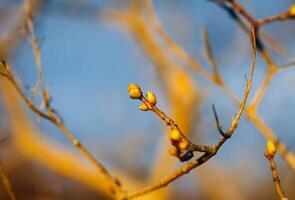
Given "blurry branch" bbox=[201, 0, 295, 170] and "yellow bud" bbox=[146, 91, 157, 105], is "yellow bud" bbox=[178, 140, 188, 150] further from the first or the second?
"blurry branch" bbox=[201, 0, 295, 170]

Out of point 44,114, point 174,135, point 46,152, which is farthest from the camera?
point 46,152

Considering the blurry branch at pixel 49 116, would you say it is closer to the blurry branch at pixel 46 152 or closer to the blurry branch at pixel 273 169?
the blurry branch at pixel 273 169

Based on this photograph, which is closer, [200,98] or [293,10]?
[293,10]

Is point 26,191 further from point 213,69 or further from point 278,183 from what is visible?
point 278,183

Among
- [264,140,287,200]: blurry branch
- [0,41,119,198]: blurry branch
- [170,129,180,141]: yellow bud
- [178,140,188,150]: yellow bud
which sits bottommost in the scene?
[264,140,287,200]: blurry branch

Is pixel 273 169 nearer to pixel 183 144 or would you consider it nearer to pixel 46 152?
pixel 183 144

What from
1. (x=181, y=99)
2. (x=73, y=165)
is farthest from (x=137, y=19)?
(x=73, y=165)

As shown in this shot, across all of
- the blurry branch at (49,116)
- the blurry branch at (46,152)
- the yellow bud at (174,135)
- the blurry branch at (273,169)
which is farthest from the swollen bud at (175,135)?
the blurry branch at (46,152)

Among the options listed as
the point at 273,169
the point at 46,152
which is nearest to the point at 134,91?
the point at 273,169

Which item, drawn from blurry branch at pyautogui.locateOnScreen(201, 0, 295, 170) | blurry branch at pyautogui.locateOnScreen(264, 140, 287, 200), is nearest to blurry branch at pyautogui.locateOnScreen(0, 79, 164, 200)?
blurry branch at pyautogui.locateOnScreen(201, 0, 295, 170)

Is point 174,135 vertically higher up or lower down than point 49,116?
lower down

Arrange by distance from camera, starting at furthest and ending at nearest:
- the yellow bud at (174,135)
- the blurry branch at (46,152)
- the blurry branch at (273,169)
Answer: the blurry branch at (46,152) < the blurry branch at (273,169) < the yellow bud at (174,135)
